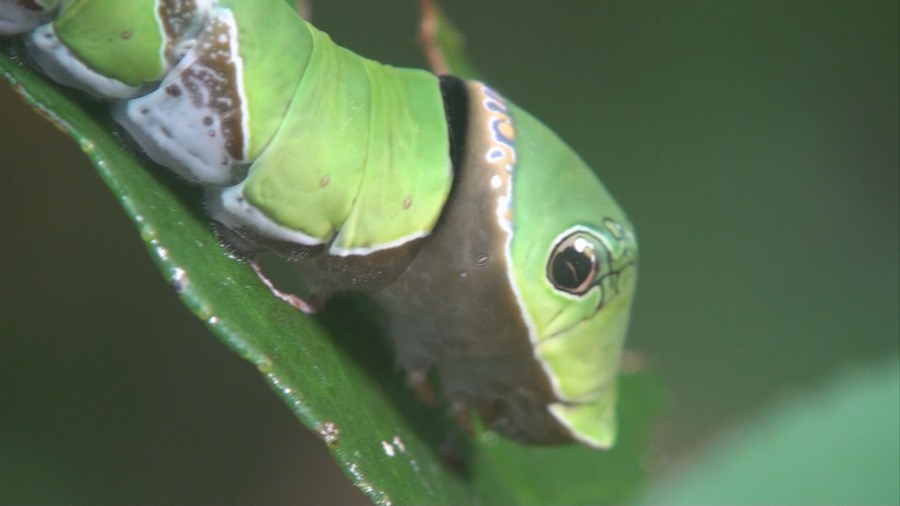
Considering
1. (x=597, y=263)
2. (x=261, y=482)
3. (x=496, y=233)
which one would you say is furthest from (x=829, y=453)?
(x=261, y=482)

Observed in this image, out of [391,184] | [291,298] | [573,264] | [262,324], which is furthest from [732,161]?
[262,324]

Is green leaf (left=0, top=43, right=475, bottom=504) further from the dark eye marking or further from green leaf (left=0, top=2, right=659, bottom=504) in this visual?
the dark eye marking

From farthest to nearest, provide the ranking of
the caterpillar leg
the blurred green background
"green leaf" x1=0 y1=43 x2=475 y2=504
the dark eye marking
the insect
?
1. the blurred green background
2. the dark eye marking
3. the caterpillar leg
4. the insect
5. "green leaf" x1=0 y1=43 x2=475 y2=504

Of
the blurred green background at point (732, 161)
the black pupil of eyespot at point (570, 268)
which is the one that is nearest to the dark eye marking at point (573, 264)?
the black pupil of eyespot at point (570, 268)

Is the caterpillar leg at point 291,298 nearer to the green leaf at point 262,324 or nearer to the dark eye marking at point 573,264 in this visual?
the green leaf at point 262,324

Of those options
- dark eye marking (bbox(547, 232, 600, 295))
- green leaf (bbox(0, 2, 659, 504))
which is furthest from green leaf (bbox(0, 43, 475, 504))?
dark eye marking (bbox(547, 232, 600, 295))

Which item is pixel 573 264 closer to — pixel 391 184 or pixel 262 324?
pixel 391 184

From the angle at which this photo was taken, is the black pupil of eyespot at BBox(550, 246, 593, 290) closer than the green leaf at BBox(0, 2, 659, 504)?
No
